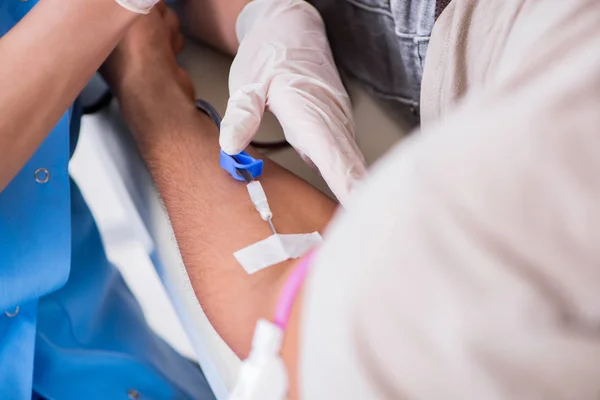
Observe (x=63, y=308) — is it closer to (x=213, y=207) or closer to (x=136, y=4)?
(x=213, y=207)

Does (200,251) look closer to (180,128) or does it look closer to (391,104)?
(180,128)

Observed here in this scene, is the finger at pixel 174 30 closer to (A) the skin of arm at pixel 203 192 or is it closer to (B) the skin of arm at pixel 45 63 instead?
(A) the skin of arm at pixel 203 192

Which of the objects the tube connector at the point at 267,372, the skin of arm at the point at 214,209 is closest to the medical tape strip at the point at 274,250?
the skin of arm at the point at 214,209

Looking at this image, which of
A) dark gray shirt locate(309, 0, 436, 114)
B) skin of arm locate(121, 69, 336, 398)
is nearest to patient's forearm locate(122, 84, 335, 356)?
skin of arm locate(121, 69, 336, 398)

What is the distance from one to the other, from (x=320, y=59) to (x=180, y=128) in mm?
225

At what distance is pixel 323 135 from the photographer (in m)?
0.65

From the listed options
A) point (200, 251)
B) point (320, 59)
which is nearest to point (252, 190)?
point (200, 251)

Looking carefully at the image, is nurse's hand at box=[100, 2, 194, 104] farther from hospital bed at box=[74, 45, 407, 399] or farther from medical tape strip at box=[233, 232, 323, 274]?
medical tape strip at box=[233, 232, 323, 274]

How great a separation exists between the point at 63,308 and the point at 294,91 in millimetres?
441

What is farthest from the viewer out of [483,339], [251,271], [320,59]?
[320,59]

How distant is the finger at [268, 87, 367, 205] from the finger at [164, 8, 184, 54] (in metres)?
0.33

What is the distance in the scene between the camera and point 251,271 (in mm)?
636

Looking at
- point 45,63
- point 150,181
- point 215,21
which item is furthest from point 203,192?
point 215,21

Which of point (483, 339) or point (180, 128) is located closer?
point (483, 339)
